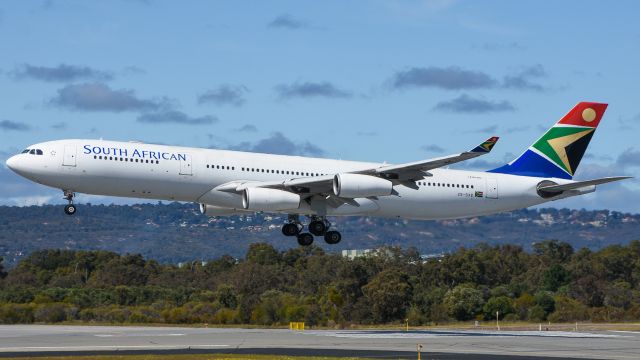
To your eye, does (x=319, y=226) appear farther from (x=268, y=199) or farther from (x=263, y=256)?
(x=263, y=256)

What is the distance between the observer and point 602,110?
75812 mm

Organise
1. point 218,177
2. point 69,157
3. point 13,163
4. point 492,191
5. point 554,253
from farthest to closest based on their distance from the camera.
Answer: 1. point 554,253
2. point 492,191
3. point 218,177
4. point 13,163
5. point 69,157

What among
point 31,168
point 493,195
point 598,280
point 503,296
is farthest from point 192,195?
point 598,280

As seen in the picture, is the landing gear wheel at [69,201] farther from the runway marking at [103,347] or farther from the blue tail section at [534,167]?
the blue tail section at [534,167]

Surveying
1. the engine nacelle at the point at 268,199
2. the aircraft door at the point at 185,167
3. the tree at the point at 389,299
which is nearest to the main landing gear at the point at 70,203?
the aircraft door at the point at 185,167

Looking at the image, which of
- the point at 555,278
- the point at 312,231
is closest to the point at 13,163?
the point at 312,231

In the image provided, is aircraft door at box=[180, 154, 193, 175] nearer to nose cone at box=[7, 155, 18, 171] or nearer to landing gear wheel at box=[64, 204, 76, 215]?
landing gear wheel at box=[64, 204, 76, 215]

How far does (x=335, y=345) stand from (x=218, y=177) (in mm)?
12330

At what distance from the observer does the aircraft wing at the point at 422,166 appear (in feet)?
192

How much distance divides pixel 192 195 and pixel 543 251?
467 ft

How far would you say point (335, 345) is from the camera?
2356 inches

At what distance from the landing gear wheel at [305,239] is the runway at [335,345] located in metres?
5.99

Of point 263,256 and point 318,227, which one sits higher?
point 263,256

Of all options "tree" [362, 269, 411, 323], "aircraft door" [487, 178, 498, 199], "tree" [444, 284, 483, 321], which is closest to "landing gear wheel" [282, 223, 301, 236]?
"aircraft door" [487, 178, 498, 199]
